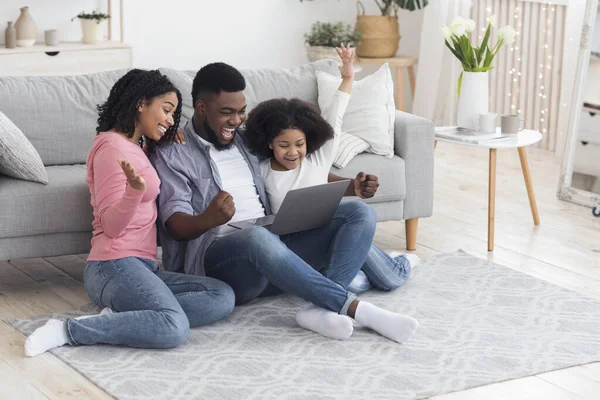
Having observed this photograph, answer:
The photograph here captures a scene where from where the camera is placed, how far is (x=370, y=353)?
9.27 ft

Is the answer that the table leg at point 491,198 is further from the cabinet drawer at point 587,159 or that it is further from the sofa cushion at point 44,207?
the sofa cushion at point 44,207

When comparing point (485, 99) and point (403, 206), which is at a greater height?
point (485, 99)

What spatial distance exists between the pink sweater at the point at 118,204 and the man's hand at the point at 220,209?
8.1 inches

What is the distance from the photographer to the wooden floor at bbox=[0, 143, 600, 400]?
2.62 meters

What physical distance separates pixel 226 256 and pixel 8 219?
742 millimetres

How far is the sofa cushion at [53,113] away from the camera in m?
3.55

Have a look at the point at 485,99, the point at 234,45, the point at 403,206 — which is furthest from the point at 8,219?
the point at 234,45

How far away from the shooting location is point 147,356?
2756 millimetres

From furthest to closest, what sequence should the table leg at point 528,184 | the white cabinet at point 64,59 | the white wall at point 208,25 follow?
the white wall at point 208,25 < the white cabinet at point 64,59 < the table leg at point 528,184

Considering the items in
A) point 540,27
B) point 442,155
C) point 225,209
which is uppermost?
point 540,27

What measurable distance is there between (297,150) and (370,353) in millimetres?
720

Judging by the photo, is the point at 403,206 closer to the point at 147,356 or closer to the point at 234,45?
the point at 147,356

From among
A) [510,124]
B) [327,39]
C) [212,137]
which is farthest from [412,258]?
[327,39]

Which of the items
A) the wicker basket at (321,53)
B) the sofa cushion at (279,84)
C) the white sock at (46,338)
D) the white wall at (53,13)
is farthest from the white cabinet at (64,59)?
the white sock at (46,338)
